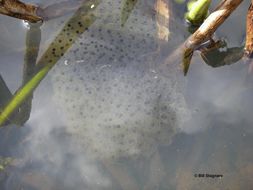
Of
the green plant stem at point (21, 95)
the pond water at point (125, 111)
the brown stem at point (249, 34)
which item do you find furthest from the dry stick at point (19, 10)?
the brown stem at point (249, 34)

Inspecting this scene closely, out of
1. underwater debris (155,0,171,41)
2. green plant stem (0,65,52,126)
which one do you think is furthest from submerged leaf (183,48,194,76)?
green plant stem (0,65,52,126)

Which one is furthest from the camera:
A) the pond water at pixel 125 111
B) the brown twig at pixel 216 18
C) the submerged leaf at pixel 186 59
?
the submerged leaf at pixel 186 59

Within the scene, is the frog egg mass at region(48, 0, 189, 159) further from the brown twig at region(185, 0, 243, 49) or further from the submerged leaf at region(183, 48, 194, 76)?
the brown twig at region(185, 0, 243, 49)

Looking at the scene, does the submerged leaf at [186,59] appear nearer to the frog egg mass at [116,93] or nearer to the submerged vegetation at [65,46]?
the submerged vegetation at [65,46]

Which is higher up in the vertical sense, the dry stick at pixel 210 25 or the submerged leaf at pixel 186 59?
the dry stick at pixel 210 25

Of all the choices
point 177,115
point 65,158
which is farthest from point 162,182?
point 65,158

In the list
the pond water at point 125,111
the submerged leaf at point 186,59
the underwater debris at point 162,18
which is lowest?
the pond water at point 125,111

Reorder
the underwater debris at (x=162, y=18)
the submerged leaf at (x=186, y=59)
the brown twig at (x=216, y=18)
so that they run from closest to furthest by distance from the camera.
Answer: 1. the brown twig at (x=216, y=18)
2. the submerged leaf at (x=186, y=59)
3. the underwater debris at (x=162, y=18)

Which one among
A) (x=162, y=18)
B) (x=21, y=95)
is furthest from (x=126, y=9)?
(x=21, y=95)
